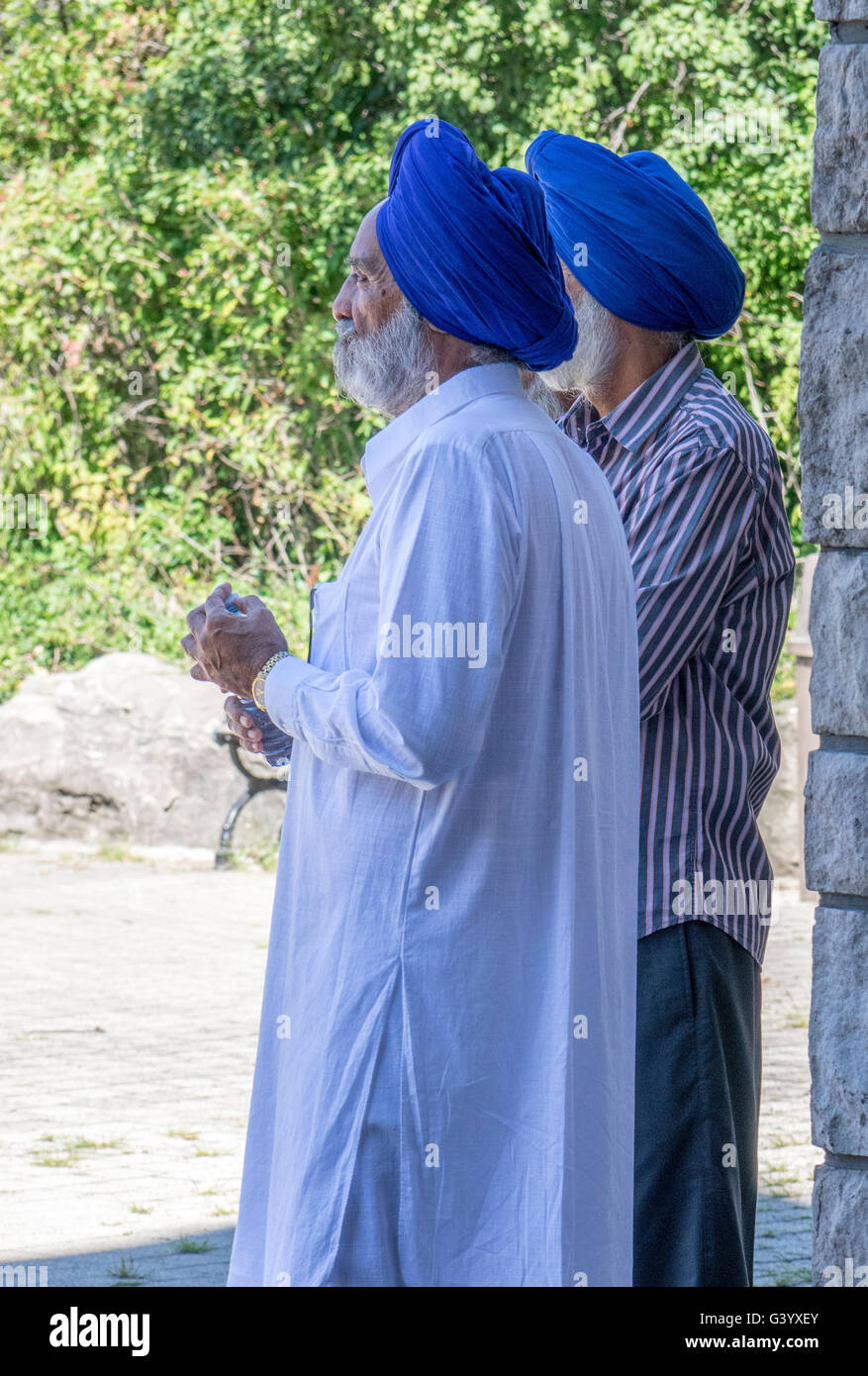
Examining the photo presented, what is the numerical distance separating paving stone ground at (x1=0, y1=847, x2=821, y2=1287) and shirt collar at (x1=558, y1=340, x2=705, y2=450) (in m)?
2.37

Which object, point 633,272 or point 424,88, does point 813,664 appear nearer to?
point 633,272

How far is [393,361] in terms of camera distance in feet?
7.45

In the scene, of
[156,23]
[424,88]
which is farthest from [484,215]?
[156,23]

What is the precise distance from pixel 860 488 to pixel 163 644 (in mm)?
10958

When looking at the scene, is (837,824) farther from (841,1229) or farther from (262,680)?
(262,680)

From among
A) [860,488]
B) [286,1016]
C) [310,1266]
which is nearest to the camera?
[310,1266]

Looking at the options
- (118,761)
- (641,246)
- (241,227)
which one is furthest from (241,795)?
(641,246)

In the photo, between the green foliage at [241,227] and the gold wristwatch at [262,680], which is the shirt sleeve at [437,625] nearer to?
the gold wristwatch at [262,680]

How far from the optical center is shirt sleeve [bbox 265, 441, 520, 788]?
1.99 metres

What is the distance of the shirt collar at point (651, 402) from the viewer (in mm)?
2723

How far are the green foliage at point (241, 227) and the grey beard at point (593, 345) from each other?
9486 mm

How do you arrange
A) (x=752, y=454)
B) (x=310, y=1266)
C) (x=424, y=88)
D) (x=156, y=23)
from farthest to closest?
(x=156, y=23), (x=424, y=88), (x=752, y=454), (x=310, y=1266)

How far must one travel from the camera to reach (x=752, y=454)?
263cm

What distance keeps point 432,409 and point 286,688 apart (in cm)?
39
